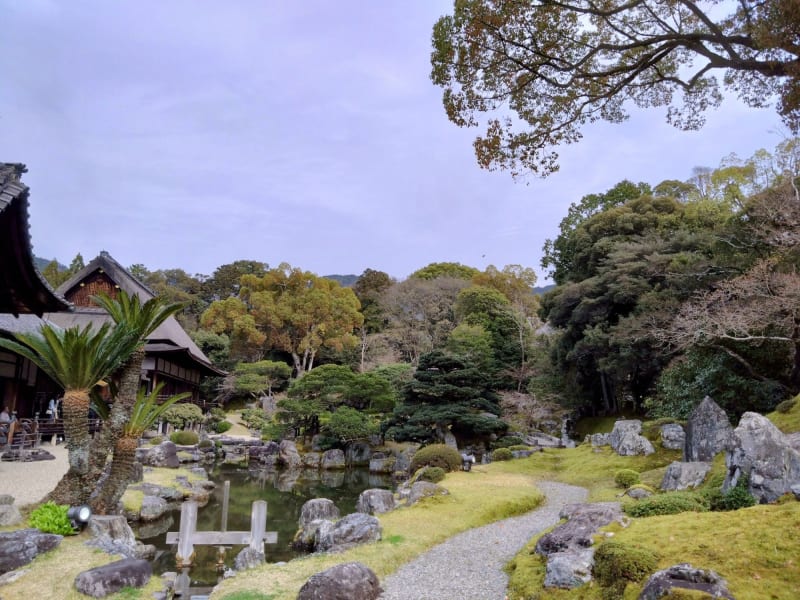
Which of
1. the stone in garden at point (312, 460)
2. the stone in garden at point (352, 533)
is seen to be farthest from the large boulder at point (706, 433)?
the stone in garden at point (312, 460)

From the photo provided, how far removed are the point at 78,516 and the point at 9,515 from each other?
1.06 metres

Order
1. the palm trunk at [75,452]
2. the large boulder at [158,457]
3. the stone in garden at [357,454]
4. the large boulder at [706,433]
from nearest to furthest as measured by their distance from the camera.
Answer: the palm trunk at [75,452]
the large boulder at [706,433]
the large boulder at [158,457]
the stone in garden at [357,454]

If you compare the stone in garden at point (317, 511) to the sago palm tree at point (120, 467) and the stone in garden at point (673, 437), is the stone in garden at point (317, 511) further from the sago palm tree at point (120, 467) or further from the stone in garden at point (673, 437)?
the stone in garden at point (673, 437)

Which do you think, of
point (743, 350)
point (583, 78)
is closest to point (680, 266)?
point (743, 350)

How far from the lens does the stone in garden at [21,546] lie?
6.41 meters

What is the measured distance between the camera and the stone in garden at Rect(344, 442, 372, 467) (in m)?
22.4

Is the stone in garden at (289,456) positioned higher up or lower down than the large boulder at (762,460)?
lower down

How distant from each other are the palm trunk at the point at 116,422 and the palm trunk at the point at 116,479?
2 centimetres

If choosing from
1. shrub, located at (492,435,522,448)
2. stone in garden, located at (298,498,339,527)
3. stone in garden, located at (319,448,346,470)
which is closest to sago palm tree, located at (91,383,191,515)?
stone in garden, located at (298,498,339,527)

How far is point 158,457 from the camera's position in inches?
686

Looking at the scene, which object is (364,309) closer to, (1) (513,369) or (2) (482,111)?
(1) (513,369)

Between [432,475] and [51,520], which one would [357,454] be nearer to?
[432,475]

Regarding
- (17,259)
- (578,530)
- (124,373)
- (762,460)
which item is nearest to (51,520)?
(124,373)

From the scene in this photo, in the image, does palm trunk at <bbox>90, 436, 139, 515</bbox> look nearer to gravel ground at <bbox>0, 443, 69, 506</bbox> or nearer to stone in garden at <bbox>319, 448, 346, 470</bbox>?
gravel ground at <bbox>0, 443, 69, 506</bbox>
